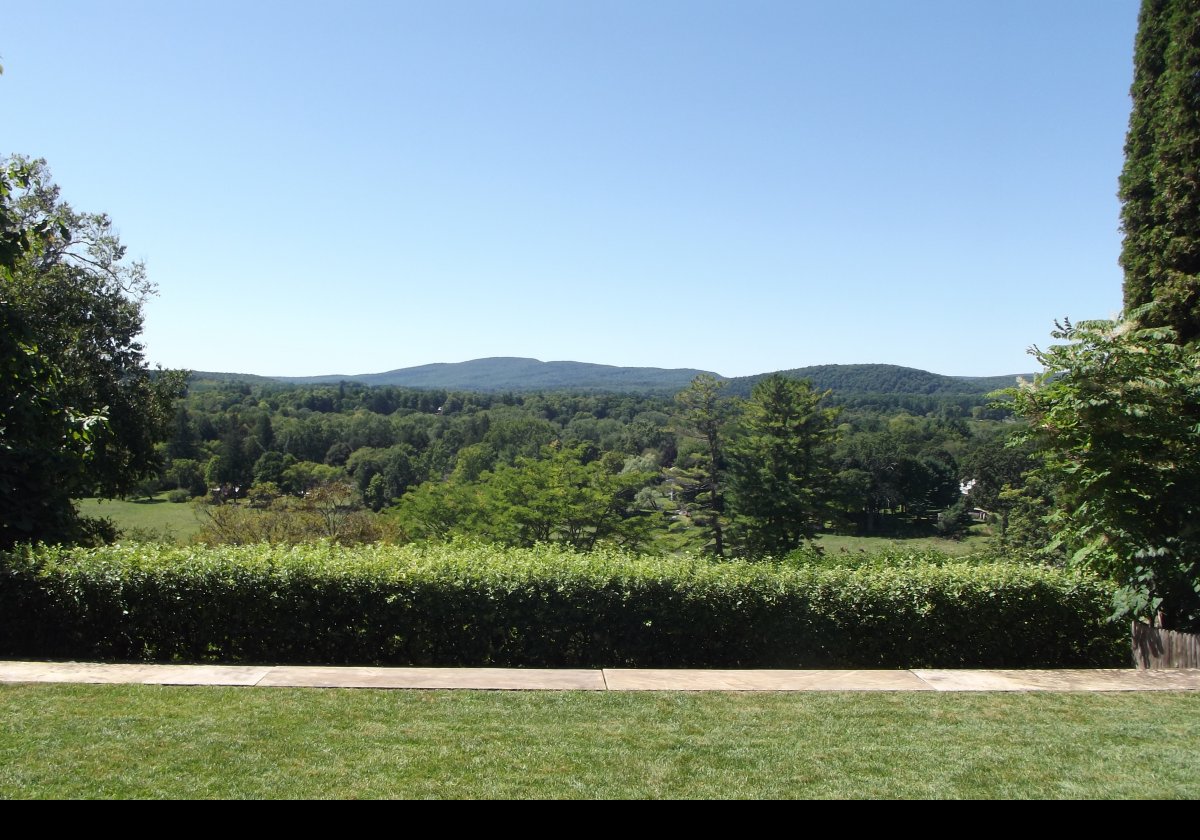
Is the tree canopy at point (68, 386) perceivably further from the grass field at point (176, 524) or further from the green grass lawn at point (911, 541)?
the green grass lawn at point (911, 541)

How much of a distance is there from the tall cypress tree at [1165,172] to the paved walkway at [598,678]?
4592 mm

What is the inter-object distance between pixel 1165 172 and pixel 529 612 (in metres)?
8.76

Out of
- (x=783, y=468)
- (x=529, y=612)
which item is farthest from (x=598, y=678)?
(x=783, y=468)

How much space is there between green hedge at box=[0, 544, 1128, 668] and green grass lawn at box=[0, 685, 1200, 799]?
1.35 m

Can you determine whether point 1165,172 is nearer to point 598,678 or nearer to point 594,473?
point 598,678

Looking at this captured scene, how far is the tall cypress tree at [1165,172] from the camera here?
9.28 meters

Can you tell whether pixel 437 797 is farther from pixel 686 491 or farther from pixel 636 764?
pixel 686 491

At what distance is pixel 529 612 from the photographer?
724cm

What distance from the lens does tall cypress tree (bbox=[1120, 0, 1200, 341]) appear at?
9.28 metres

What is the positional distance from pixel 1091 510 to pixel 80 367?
1795 centimetres

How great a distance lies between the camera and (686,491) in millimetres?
48844

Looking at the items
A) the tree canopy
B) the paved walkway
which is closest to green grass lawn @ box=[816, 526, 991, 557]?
the tree canopy

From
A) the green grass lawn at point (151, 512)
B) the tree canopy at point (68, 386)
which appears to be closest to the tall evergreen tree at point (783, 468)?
the green grass lawn at point (151, 512)

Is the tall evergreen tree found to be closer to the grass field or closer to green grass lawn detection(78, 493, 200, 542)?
the grass field
